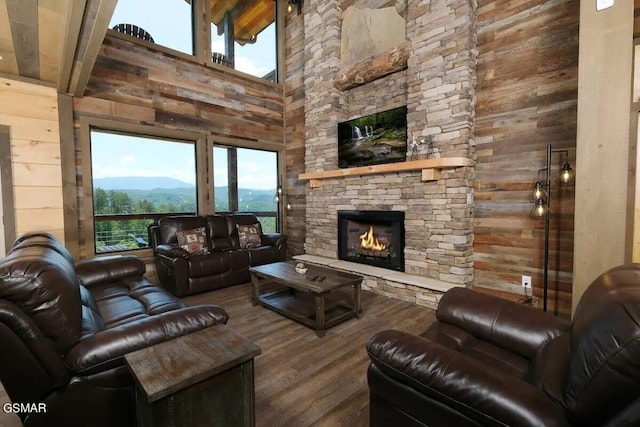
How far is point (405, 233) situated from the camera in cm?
379

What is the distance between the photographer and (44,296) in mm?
1206

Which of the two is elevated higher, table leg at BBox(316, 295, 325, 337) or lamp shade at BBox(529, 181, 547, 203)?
lamp shade at BBox(529, 181, 547, 203)

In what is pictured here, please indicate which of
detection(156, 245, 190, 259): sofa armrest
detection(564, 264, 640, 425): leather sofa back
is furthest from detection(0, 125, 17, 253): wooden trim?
detection(564, 264, 640, 425): leather sofa back

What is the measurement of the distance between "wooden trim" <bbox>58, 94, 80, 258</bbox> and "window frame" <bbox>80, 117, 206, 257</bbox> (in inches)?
4.6

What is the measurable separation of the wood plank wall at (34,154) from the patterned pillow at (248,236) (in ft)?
7.45

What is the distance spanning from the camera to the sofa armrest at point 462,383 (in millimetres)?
901

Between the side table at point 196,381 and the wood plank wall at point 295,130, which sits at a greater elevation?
the wood plank wall at point 295,130

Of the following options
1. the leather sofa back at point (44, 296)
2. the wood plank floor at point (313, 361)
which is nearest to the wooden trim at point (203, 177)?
the wood plank floor at point (313, 361)

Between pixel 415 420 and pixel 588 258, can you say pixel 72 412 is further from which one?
pixel 588 258

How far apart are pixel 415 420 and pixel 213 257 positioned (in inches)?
132

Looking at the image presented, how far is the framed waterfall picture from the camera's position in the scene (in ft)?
12.7

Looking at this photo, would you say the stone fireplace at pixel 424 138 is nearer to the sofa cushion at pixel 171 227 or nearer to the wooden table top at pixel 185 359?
the sofa cushion at pixel 171 227

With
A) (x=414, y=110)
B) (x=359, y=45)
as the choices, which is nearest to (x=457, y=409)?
(x=414, y=110)

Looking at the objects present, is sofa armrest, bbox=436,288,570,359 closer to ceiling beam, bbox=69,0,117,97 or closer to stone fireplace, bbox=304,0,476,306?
stone fireplace, bbox=304,0,476,306
